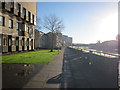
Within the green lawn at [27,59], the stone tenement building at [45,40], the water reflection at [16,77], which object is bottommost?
the water reflection at [16,77]

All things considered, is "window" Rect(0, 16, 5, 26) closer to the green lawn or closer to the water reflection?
the green lawn

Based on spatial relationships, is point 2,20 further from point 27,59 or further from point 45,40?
point 45,40

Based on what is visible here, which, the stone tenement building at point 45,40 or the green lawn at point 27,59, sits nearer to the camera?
the green lawn at point 27,59

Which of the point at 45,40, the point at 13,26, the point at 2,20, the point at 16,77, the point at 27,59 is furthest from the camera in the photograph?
the point at 45,40

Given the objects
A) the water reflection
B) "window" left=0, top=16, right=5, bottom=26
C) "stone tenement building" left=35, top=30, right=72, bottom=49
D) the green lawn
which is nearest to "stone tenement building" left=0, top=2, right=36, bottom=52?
"window" left=0, top=16, right=5, bottom=26

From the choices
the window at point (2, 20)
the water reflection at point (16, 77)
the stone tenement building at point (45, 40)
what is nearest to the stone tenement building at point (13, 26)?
the window at point (2, 20)

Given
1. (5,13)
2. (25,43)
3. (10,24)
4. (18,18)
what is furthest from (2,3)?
(25,43)

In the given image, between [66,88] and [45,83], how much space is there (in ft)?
3.94

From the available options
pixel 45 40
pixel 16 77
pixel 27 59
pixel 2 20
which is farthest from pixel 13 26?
pixel 45 40

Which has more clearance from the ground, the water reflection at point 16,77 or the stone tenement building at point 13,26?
the stone tenement building at point 13,26

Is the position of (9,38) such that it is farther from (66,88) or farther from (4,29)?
(66,88)

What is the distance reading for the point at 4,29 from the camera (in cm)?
1853

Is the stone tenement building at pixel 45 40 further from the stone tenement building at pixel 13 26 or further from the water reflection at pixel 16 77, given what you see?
the water reflection at pixel 16 77

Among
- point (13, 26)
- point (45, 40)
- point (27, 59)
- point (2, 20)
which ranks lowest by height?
point (27, 59)
